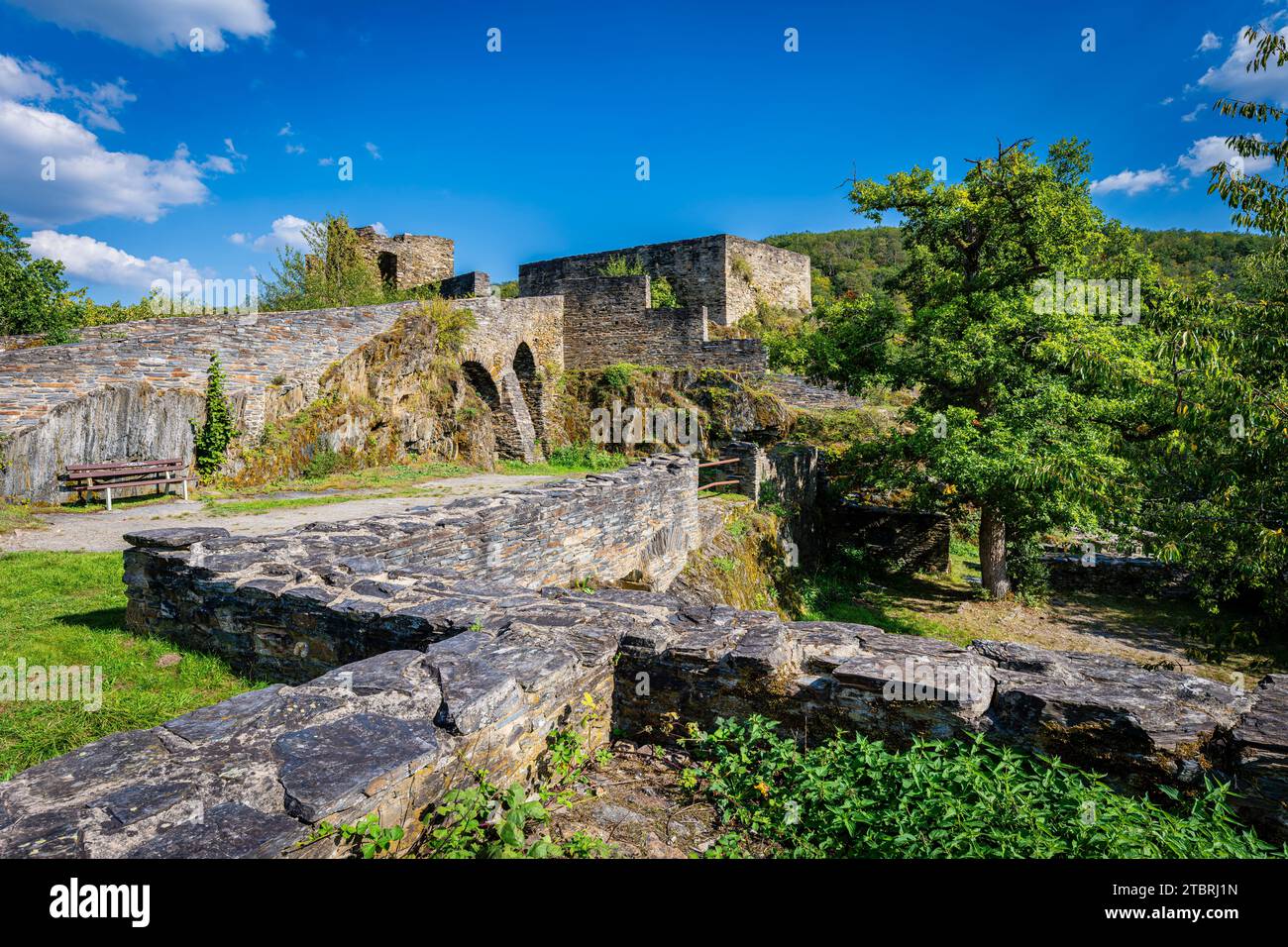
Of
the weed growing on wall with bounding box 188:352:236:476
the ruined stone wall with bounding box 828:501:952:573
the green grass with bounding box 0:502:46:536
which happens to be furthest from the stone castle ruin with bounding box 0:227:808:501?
the ruined stone wall with bounding box 828:501:952:573

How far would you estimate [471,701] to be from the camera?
2.80 meters

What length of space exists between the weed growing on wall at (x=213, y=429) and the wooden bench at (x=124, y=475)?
52 centimetres

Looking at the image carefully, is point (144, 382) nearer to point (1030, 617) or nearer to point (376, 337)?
point (376, 337)

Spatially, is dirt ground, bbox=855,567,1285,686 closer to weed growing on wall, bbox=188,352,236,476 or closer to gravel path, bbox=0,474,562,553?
gravel path, bbox=0,474,562,553

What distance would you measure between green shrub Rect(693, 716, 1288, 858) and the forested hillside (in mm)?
32464

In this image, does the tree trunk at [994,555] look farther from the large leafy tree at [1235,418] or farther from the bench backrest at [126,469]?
the bench backrest at [126,469]

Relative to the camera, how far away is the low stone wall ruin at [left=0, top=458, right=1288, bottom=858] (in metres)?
2.10

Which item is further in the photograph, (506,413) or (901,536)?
(506,413)

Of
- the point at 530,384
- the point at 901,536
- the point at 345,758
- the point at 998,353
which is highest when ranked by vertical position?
the point at 530,384

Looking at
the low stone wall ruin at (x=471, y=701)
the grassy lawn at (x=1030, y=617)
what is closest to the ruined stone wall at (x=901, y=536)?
the grassy lawn at (x=1030, y=617)

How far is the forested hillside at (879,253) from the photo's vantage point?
38.2 metres

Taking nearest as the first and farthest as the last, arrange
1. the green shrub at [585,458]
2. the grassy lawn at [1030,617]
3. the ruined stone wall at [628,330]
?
1. the grassy lawn at [1030,617]
2. the green shrub at [585,458]
3. the ruined stone wall at [628,330]

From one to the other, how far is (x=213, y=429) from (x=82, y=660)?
9.55 metres

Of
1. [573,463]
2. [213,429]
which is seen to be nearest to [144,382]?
[213,429]
